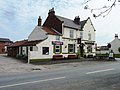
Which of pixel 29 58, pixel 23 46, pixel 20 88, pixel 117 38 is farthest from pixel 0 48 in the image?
pixel 20 88

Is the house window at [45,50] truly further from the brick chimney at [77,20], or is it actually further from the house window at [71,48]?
the brick chimney at [77,20]

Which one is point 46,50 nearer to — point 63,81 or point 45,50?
point 45,50

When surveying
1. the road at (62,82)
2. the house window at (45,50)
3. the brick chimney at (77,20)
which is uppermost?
the brick chimney at (77,20)

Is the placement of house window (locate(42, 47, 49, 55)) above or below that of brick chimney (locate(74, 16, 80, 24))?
below

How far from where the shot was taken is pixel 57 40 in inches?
1394

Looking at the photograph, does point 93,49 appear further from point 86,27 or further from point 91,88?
point 91,88

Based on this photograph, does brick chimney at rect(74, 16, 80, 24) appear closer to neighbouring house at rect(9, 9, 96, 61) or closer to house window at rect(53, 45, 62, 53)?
neighbouring house at rect(9, 9, 96, 61)

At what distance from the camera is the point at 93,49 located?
148 feet

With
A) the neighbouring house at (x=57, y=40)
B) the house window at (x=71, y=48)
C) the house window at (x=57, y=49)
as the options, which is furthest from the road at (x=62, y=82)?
the house window at (x=71, y=48)

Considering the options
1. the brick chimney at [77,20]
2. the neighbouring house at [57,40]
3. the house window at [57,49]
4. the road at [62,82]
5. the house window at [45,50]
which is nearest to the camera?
the road at [62,82]

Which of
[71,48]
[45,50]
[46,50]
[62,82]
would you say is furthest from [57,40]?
[62,82]

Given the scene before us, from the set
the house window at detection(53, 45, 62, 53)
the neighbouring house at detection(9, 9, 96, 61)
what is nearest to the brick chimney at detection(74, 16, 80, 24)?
the neighbouring house at detection(9, 9, 96, 61)

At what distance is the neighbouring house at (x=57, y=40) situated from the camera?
3285 cm

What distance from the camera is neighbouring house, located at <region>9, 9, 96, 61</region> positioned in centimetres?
3285
